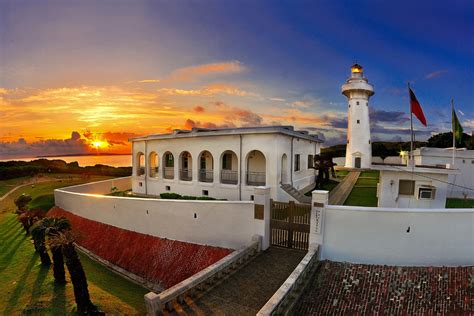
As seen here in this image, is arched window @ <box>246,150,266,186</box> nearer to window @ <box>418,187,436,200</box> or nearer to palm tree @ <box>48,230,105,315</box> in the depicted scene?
window @ <box>418,187,436,200</box>

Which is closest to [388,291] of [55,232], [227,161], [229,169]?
[55,232]

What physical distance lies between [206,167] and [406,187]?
12.0 metres

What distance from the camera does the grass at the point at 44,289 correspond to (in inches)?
334

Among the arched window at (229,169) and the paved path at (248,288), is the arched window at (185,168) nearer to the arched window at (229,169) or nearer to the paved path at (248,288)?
the arched window at (229,169)

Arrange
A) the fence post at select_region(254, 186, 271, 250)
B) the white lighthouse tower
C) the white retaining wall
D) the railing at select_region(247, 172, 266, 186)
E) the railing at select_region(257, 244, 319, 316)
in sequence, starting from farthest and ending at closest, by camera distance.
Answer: the white lighthouse tower
the railing at select_region(247, 172, 266, 186)
the fence post at select_region(254, 186, 271, 250)
the white retaining wall
the railing at select_region(257, 244, 319, 316)

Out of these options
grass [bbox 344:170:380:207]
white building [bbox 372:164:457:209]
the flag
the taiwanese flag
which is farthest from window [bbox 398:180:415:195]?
the flag

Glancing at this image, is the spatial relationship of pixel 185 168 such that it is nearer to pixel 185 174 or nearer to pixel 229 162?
pixel 185 174

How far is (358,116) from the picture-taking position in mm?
25984

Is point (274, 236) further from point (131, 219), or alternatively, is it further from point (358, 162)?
point (358, 162)

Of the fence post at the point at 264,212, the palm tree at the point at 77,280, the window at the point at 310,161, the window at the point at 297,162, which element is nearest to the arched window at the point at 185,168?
the window at the point at 297,162

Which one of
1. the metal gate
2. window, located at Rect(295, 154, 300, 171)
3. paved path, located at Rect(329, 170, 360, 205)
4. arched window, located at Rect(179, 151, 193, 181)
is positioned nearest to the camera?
the metal gate

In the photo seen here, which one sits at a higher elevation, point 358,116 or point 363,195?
point 358,116

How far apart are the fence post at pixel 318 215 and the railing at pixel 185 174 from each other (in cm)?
1119

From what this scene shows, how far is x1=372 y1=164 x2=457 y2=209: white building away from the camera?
12430 mm
